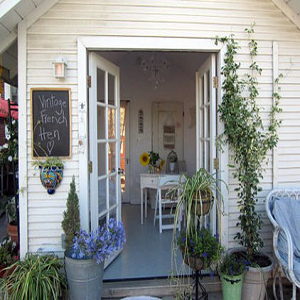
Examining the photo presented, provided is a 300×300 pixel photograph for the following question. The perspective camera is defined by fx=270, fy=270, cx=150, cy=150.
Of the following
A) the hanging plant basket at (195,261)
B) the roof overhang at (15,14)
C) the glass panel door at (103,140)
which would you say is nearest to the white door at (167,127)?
the glass panel door at (103,140)

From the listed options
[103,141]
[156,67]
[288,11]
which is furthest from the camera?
[156,67]

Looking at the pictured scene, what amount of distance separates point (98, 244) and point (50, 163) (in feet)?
2.88

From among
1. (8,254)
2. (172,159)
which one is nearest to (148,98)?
(172,159)

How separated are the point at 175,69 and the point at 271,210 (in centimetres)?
372

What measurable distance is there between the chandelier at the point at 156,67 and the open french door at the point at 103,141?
7.48 feet

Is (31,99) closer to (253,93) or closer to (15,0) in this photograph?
(15,0)

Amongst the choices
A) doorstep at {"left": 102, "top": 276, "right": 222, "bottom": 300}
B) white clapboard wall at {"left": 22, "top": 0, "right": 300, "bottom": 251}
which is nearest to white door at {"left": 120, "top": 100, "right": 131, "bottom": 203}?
white clapboard wall at {"left": 22, "top": 0, "right": 300, "bottom": 251}

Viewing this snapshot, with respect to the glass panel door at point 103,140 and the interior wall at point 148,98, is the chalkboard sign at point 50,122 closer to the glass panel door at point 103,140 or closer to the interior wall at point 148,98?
the glass panel door at point 103,140

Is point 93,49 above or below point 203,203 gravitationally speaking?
above

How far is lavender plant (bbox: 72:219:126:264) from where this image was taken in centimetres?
210

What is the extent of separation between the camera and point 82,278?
2.10 m

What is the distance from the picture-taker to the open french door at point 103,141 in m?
2.62

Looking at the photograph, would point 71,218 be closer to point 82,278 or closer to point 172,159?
point 82,278

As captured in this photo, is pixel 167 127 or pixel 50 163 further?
pixel 167 127
